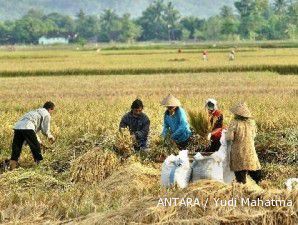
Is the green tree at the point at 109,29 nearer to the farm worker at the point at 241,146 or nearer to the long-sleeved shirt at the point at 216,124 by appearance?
the long-sleeved shirt at the point at 216,124

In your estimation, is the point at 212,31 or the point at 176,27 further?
the point at 176,27

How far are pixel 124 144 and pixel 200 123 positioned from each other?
117 centimetres

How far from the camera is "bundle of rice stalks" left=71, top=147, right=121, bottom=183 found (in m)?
9.48

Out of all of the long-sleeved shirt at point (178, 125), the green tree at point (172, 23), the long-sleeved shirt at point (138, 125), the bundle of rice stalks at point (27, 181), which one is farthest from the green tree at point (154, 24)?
the bundle of rice stalks at point (27, 181)

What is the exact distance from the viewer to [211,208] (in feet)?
20.4

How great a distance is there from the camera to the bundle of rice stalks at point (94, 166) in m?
9.48

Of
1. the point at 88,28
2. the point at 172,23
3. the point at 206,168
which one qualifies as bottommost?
the point at 88,28

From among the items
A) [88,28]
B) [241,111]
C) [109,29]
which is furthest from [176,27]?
[241,111]

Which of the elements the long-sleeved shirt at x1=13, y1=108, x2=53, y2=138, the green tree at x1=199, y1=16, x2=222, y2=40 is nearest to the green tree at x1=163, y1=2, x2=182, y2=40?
the green tree at x1=199, y1=16, x2=222, y2=40

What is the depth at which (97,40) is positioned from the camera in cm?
18912

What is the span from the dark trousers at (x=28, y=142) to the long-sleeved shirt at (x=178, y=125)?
79.7 inches

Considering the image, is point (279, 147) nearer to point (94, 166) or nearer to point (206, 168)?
point (206, 168)

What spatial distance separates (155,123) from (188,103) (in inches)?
147

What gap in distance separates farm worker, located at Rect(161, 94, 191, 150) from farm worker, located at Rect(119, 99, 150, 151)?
29 cm
